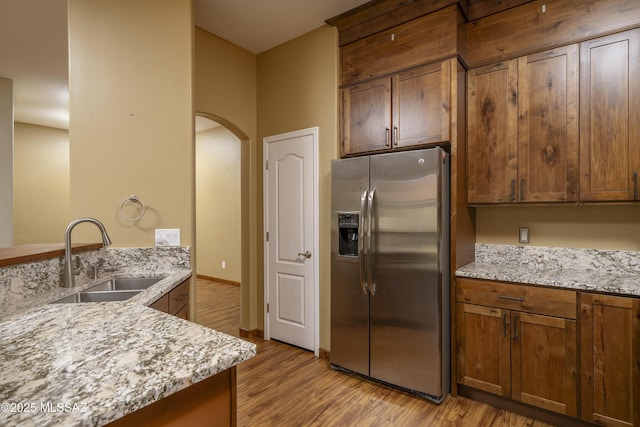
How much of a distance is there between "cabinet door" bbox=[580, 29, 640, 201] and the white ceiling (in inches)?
68.8

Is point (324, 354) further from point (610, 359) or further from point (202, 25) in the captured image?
point (202, 25)

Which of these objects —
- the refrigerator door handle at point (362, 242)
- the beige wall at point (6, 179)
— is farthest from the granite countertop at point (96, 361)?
the beige wall at point (6, 179)

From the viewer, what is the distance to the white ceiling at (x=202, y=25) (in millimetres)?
2840

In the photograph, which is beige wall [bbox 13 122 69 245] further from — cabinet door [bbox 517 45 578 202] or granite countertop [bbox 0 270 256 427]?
cabinet door [bbox 517 45 578 202]

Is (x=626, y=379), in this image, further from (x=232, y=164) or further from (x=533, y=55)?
(x=232, y=164)

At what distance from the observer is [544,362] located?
2.11m

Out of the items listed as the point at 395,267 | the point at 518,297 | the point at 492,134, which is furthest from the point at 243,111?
the point at 518,297

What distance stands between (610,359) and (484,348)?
0.67m

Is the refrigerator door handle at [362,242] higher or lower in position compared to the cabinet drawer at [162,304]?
higher

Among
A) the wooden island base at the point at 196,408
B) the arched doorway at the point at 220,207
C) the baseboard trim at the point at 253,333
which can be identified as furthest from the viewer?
the arched doorway at the point at 220,207

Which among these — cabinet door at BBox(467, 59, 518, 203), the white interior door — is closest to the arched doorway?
the white interior door

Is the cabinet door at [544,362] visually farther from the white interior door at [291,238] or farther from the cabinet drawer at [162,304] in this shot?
the cabinet drawer at [162,304]

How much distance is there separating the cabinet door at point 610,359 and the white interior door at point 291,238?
203 centimetres

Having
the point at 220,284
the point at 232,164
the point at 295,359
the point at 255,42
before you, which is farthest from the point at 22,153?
the point at 295,359
